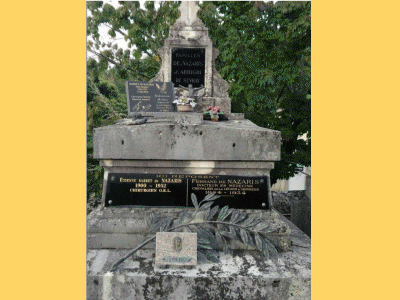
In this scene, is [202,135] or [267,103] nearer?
[202,135]

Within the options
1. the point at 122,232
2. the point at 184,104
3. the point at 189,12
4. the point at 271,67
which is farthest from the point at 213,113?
the point at 271,67

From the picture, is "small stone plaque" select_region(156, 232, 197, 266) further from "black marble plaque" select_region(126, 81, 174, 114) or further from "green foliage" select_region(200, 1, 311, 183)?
"green foliage" select_region(200, 1, 311, 183)

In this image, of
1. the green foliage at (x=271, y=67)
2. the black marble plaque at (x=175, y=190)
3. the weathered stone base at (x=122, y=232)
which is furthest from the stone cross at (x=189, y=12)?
the weathered stone base at (x=122, y=232)

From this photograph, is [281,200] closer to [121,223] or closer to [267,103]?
[267,103]

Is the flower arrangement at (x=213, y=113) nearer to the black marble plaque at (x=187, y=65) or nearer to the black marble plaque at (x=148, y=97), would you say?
the black marble plaque at (x=148, y=97)

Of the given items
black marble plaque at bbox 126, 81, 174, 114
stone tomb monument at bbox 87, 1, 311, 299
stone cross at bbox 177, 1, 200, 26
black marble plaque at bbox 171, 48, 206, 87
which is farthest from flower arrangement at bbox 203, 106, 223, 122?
stone cross at bbox 177, 1, 200, 26

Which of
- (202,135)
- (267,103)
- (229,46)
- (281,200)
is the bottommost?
(281,200)

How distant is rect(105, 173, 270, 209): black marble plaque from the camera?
162 inches

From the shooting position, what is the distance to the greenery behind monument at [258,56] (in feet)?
24.7

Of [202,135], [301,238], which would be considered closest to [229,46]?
[202,135]

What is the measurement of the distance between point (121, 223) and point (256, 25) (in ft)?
19.7

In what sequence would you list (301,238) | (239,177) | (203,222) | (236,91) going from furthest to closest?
(236,91) < (301,238) < (239,177) < (203,222)

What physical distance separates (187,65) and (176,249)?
3.42 metres

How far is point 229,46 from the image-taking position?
7965 mm
